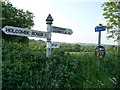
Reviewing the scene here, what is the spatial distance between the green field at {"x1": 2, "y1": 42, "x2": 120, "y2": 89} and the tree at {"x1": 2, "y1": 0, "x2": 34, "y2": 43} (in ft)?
41.8

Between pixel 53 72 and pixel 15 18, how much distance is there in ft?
51.5

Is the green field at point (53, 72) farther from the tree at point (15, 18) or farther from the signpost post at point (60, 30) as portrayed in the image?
the tree at point (15, 18)

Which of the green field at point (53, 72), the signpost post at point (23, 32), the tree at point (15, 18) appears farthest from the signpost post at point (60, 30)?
the tree at point (15, 18)

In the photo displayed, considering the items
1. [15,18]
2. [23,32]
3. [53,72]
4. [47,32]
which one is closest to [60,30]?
[47,32]

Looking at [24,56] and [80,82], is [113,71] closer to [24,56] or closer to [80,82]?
[80,82]

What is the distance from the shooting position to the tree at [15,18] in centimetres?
1811

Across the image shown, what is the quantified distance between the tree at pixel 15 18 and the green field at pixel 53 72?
41.8ft

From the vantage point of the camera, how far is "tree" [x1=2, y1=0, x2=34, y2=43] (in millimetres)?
18109

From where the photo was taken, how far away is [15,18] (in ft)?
63.1

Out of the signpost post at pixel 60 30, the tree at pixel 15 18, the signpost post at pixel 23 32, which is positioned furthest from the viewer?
the tree at pixel 15 18

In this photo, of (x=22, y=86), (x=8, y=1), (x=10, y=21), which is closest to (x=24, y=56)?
(x=22, y=86)

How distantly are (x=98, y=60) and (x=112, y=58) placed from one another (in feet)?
3.70

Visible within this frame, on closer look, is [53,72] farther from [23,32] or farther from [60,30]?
[60,30]

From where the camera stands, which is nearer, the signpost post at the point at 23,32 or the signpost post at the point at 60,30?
the signpost post at the point at 23,32
